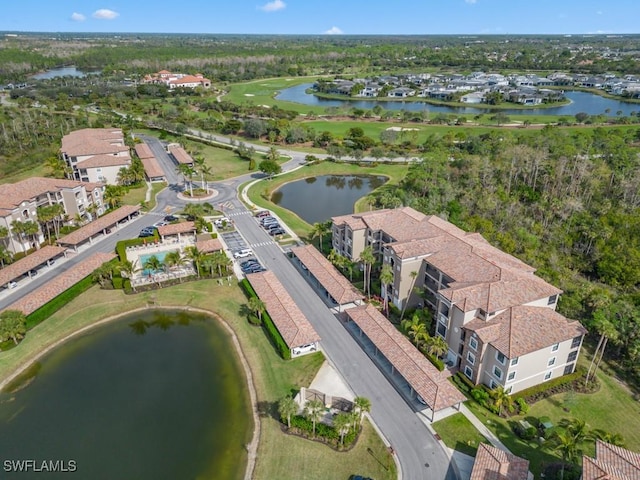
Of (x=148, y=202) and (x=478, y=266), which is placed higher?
(x=478, y=266)

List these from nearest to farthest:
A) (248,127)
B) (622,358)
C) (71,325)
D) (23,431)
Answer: (23,431), (622,358), (71,325), (248,127)

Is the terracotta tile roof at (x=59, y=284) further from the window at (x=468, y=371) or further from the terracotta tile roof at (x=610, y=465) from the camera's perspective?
the terracotta tile roof at (x=610, y=465)

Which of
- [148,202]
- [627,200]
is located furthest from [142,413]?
[627,200]

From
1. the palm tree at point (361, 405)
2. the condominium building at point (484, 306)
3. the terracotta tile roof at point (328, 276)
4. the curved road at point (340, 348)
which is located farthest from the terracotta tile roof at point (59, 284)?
the palm tree at point (361, 405)

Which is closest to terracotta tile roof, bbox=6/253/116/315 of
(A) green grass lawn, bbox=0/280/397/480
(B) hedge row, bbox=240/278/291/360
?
(A) green grass lawn, bbox=0/280/397/480

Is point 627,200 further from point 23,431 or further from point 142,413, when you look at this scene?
point 23,431

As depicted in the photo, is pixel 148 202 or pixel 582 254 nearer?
pixel 582 254
